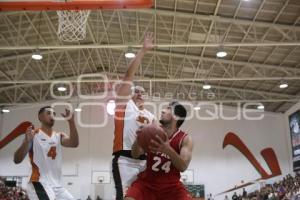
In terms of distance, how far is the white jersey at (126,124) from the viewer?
4.69 metres

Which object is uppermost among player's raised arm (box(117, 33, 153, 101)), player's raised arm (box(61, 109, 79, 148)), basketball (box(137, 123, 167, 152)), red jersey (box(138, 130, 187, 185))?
player's raised arm (box(117, 33, 153, 101))

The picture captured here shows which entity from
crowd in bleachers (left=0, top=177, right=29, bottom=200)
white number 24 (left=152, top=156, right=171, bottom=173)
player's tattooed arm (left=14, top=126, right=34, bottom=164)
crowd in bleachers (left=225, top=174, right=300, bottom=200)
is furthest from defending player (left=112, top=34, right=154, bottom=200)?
crowd in bleachers (left=0, top=177, right=29, bottom=200)

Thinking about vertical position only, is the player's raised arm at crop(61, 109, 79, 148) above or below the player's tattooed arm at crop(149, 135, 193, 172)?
above

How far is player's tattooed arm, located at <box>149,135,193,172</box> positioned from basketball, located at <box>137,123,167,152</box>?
2.2 inches

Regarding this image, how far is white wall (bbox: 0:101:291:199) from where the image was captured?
26312 mm

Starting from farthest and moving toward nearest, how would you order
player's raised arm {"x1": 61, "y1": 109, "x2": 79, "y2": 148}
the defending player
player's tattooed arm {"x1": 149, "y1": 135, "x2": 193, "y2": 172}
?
player's raised arm {"x1": 61, "y1": 109, "x2": 79, "y2": 148} < the defending player < player's tattooed arm {"x1": 149, "y1": 135, "x2": 193, "y2": 172}

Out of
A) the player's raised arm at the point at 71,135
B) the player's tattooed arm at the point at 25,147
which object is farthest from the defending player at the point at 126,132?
the player's tattooed arm at the point at 25,147

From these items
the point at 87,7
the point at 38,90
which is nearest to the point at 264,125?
the point at 38,90

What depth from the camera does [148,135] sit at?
3809 millimetres

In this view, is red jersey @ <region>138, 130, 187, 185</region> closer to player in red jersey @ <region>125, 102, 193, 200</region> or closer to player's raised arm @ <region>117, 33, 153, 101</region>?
player in red jersey @ <region>125, 102, 193, 200</region>

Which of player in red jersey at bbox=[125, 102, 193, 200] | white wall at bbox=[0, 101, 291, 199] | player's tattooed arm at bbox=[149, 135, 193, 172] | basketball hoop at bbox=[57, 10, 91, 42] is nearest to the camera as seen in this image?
player's tattooed arm at bbox=[149, 135, 193, 172]

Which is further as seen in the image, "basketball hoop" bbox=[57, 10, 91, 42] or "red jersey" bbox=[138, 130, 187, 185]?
"basketball hoop" bbox=[57, 10, 91, 42]

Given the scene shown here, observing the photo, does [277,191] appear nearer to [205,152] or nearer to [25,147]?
[205,152]

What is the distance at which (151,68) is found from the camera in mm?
23844
